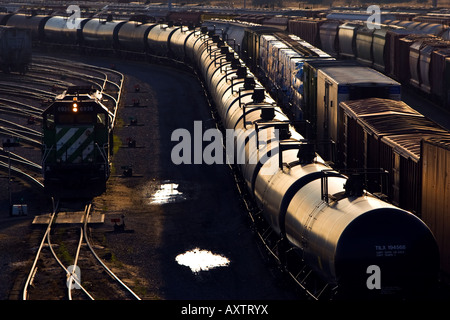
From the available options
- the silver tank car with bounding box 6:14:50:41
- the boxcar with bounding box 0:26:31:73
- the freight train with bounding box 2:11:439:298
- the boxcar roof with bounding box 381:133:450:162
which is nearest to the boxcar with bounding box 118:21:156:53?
the boxcar with bounding box 0:26:31:73

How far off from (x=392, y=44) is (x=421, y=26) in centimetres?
1919

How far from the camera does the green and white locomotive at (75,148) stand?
95.0 ft

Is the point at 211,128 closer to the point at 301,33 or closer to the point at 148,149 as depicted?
the point at 148,149

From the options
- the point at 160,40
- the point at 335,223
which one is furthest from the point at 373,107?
the point at 160,40

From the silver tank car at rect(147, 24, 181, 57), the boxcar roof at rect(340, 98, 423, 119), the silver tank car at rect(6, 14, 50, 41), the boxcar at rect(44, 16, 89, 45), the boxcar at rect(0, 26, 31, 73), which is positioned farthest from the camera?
the silver tank car at rect(6, 14, 50, 41)

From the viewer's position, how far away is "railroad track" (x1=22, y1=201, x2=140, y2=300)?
2036cm

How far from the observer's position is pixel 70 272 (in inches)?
858

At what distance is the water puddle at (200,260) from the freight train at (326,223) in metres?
1.51

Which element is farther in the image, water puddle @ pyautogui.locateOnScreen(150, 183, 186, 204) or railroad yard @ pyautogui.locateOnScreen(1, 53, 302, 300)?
water puddle @ pyautogui.locateOnScreen(150, 183, 186, 204)

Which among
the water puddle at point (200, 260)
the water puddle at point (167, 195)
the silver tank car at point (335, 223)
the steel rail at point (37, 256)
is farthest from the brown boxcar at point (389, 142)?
the steel rail at point (37, 256)

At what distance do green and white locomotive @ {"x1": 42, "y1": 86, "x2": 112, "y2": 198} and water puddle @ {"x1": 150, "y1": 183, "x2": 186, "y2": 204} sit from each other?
1.98 meters

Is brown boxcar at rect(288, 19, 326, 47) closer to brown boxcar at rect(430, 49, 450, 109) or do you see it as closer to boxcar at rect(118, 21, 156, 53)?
boxcar at rect(118, 21, 156, 53)

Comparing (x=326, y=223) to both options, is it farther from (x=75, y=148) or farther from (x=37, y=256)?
(x=75, y=148)

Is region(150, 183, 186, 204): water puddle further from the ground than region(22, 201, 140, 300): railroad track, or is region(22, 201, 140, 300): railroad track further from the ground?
region(22, 201, 140, 300): railroad track
